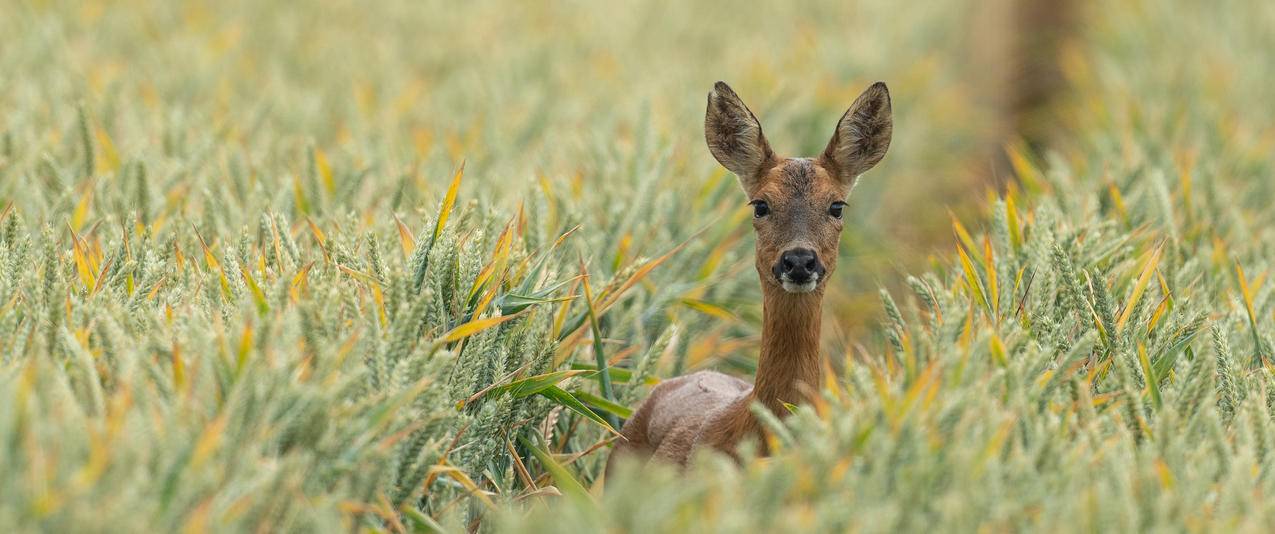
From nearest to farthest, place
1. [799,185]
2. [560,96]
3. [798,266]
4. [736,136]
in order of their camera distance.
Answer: [798,266]
[799,185]
[736,136]
[560,96]

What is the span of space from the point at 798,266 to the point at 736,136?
1.80 feet

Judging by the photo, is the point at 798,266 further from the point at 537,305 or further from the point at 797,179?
the point at 537,305

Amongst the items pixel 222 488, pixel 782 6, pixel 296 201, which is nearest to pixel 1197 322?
pixel 222 488

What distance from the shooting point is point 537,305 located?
13.8 feet

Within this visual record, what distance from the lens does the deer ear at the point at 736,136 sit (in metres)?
4.00

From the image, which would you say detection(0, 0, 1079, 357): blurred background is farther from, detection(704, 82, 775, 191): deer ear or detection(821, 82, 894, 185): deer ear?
detection(821, 82, 894, 185): deer ear

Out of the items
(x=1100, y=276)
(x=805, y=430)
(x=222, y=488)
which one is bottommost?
(x=222, y=488)

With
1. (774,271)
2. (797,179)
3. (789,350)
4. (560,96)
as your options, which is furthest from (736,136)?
(560,96)

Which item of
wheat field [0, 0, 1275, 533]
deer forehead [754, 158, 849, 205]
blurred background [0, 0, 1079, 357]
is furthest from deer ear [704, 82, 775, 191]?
blurred background [0, 0, 1079, 357]

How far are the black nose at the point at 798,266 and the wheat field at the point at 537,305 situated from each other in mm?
325

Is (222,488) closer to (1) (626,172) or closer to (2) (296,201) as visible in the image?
(2) (296,201)

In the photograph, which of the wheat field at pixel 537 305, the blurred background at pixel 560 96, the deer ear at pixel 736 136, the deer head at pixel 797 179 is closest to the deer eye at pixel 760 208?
the deer head at pixel 797 179

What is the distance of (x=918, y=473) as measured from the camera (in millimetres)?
2859

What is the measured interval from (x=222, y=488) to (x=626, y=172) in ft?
12.4
